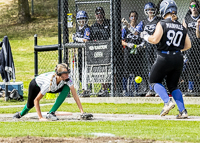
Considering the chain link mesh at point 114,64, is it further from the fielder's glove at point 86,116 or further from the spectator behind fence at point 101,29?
the fielder's glove at point 86,116

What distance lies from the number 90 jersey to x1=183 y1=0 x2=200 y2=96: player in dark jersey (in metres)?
3.26

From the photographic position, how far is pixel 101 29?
40.0 ft

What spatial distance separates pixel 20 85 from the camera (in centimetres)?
1363

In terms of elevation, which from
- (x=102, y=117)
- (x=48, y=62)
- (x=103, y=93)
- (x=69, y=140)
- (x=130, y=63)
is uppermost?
(x=130, y=63)

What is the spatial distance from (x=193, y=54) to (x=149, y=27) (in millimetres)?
1304

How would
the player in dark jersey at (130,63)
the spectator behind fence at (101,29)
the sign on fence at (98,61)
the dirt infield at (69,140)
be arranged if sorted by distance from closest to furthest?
the dirt infield at (69,140), the player in dark jersey at (130,63), the sign on fence at (98,61), the spectator behind fence at (101,29)

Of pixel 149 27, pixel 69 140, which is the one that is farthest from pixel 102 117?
pixel 149 27

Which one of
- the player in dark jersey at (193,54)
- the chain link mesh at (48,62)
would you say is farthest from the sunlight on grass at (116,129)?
the chain link mesh at (48,62)

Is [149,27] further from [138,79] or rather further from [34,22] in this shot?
[34,22]

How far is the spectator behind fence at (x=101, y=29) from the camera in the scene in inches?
477

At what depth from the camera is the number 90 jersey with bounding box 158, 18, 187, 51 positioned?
802cm

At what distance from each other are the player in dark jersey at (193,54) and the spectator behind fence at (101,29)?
212 cm

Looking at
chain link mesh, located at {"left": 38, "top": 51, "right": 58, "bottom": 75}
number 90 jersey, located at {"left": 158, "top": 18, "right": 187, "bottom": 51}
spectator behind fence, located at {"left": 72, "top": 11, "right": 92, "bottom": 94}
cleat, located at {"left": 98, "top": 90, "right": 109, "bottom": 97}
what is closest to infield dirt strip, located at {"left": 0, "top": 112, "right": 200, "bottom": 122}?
number 90 jersey, located at {"left": 158, "top": 18, "right": 187, "bottom": 51}

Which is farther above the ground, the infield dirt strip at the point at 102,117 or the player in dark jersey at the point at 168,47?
the player in dark jersey at the point at 168,47
